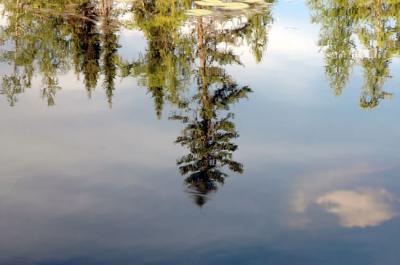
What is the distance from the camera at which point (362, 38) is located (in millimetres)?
19000

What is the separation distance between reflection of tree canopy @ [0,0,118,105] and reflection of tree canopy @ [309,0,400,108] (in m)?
7.03

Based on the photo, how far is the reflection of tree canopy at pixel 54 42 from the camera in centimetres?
1471

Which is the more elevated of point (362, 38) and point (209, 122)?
point (362, 38)

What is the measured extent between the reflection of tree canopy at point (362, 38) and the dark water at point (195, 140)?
0.08 m

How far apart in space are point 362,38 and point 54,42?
10.9 m

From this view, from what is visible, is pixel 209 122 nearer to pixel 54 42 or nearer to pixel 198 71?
pixel 198 71

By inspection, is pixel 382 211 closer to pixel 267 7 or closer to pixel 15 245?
pixel 15 245

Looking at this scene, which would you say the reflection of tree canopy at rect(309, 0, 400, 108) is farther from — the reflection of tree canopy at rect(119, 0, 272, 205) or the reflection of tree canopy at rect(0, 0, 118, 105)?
the reflection of tree canopy at rect(0, 0, 118, 105)

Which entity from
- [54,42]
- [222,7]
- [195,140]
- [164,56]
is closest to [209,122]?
[195,140]

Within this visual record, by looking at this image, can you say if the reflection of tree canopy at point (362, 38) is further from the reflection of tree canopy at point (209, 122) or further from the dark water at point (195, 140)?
the reflection of tree canopy at point (209, 122)

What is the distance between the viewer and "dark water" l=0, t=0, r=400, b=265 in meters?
7.86

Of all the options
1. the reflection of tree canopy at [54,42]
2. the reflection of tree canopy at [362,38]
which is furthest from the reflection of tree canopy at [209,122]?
the reflection of tree canopy at [362,38]

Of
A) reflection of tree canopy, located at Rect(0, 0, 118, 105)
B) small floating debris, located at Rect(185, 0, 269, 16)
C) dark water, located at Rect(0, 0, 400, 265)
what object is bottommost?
dark water, located at Rect(0, 0, 400, 265)

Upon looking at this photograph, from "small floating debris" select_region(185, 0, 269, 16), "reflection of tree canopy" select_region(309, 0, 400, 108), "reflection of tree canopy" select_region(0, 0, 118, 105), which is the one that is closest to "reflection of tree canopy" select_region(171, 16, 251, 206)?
"reflection of tree canopy" select_region(0, 0, 118, 105)
